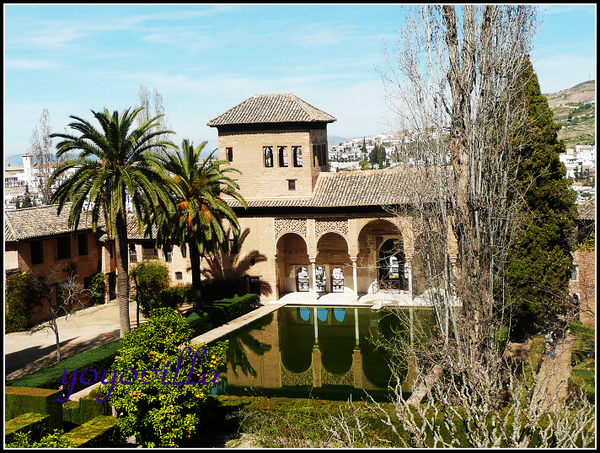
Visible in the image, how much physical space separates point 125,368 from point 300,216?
15.4 m

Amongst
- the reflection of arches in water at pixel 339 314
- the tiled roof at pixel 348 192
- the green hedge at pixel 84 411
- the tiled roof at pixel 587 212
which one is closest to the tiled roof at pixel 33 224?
the tiled roof at pixel 348 192

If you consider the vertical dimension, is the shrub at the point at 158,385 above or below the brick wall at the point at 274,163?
below

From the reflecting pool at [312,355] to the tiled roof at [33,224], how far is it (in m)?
8.11

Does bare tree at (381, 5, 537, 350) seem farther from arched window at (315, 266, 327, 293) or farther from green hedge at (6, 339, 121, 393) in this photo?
arched window at (315, 266, 327, 293)

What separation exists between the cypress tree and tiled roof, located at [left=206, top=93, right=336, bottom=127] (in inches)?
368

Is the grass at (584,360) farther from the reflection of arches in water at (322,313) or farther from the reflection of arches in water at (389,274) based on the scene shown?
the reflection of arches in water at (322,313)

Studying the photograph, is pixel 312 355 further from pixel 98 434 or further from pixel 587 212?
pixel 587 212

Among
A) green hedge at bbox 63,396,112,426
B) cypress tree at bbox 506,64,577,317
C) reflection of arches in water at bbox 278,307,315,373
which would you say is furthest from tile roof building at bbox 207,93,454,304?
green hedge at bbox 63,396,112,426

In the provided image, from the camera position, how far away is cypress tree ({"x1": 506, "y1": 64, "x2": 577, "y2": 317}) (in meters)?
17.6

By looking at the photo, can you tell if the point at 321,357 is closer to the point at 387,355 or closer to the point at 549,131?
the point at 387,355

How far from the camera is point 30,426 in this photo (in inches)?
397

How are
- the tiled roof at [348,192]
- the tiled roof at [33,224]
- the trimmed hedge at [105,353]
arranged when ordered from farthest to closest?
1. the tiled roof at [348,192]
2. the tiled roof at [33,224]
3. the trimmed hedge at [105,353]

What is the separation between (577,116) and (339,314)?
137 ft

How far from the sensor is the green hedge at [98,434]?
1018 centimetres
